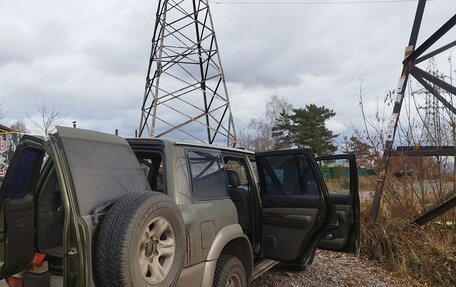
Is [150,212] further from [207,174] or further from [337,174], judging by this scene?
[337,174]

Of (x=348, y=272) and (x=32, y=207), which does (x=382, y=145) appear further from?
(x=32, y=207)

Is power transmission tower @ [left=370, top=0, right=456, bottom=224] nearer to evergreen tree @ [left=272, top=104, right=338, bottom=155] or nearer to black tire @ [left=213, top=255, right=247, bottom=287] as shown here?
black tire @ [left=213, top=255, right=247, bottom=287]

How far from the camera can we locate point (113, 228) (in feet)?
7.80

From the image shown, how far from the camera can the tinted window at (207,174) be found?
3.53m

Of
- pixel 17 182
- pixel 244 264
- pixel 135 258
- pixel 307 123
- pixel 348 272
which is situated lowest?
pixel 348 272

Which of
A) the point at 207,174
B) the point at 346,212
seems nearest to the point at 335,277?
the point at 346,212

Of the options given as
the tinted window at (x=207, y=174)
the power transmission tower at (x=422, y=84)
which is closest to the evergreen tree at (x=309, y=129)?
the power transmission tower at (x=422, y=84)

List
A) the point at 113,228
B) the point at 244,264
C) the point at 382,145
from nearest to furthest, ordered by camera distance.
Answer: the point at 113,228 < the point at 244,264 < the point at 382,145

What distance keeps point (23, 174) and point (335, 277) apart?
14.6 ft

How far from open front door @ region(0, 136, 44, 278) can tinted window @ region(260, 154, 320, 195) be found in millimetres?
A: 2772

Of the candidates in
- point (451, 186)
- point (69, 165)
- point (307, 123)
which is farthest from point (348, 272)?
point (307, 123)

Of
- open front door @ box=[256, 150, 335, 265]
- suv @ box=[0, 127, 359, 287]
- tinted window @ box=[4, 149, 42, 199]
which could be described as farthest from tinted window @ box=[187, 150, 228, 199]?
tinted window @ box=[4, 149, 42, 199]

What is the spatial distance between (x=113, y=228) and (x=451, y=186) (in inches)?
239

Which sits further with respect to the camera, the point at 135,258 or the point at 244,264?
the point at 244,264
